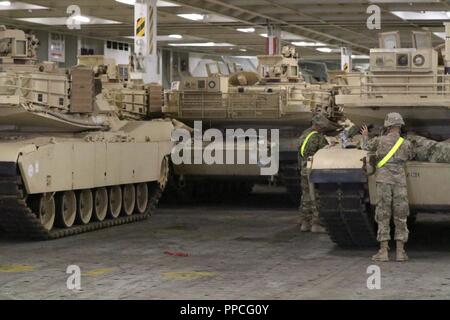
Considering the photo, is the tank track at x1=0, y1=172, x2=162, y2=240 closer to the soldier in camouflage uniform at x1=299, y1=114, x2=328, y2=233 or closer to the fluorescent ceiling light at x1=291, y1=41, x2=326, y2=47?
the soldier in camouflage uniform at x1=299, y1=114, x2=328, y2=233

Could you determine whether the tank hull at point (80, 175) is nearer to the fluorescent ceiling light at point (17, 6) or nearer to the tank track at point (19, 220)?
the tank track at point (19, 220)

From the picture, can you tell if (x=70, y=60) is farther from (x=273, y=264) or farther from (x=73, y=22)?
(x=273, y=264)

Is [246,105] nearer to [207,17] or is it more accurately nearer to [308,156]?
[308,156]

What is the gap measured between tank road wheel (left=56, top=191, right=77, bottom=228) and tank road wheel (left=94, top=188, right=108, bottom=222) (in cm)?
71

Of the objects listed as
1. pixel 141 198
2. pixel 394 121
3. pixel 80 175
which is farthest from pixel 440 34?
pixel 394 121

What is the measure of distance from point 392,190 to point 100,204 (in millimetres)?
6378

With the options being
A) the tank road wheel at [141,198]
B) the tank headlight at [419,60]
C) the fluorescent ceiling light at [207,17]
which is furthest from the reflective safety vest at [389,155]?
the fluorescent ceiling light at [207,17]

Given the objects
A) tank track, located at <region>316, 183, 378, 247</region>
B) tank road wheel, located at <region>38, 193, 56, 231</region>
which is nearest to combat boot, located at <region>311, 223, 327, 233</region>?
tank track, located at <region>316, 183, 378, 247</region>

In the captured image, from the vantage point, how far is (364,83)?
13.5 meters

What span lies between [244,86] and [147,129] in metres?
3.81

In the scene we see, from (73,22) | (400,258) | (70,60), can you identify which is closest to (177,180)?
(400,258)

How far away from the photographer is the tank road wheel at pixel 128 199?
17.6m

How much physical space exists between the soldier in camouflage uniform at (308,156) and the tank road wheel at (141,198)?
367cm

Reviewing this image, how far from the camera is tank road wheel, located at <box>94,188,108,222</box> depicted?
16500 mm
